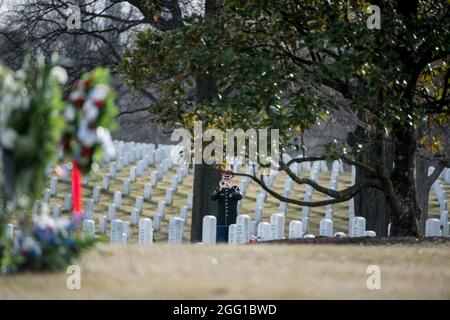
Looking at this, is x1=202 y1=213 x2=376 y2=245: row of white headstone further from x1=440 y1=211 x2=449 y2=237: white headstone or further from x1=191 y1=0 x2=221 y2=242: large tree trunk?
x1=440 y1=211 x2=449 y2=237: white headstone

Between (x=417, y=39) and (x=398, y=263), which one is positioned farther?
(x=417, y=39)

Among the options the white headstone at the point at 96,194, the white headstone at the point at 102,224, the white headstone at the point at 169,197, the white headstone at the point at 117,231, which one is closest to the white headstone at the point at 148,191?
the white headstone at the point at 169,197

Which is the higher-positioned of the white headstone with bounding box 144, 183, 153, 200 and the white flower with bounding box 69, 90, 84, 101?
the white flower with bounding box 69, 90, 84, 101

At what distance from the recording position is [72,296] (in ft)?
23.2

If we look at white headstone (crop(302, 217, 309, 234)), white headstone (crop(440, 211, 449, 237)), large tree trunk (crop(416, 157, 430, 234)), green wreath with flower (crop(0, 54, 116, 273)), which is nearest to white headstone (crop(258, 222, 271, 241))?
large tree trunk (crop(416, 157, 430, 234))

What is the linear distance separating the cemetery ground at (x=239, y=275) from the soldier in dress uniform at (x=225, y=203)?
6.58 meters

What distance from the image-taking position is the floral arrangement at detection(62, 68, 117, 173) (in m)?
7.54

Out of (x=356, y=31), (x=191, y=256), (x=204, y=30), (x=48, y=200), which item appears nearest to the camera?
(x=191, y=256)

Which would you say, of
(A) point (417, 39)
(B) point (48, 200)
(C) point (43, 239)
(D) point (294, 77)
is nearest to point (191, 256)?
(C) point (43, 239)

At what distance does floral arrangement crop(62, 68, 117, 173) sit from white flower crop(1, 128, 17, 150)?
483 millimetres

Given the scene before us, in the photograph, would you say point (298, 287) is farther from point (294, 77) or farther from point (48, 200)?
point (48, 200)

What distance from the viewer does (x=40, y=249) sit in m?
7.74

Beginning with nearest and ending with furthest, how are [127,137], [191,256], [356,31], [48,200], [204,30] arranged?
[191,256], [356,31], [204,30], [48,200], [127,137]

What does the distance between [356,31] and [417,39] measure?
985 millimetres
